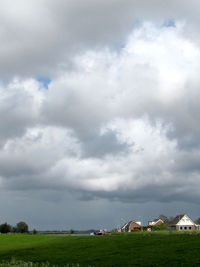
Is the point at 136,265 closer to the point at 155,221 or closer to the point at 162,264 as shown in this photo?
the point at 162,264

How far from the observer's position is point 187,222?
154625 mm

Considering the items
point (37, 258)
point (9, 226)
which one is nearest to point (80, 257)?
point (37, 258)

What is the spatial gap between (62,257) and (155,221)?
12894 cm

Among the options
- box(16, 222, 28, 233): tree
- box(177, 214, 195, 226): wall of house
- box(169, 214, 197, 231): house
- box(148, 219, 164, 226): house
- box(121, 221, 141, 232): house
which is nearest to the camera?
box(169, 214, 197, 231): house

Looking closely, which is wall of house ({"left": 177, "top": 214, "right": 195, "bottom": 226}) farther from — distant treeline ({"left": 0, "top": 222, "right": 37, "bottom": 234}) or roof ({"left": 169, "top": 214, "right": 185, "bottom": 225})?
distant treeline ({"left": 0, "top": 222, "right": 37, "bottom": 234})

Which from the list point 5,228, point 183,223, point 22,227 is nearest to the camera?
point 183,223

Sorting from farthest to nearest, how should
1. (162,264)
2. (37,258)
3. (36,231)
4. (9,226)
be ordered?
(9,226), (36,231), (37,258), (162,264)

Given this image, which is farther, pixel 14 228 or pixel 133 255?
pixel 14 228

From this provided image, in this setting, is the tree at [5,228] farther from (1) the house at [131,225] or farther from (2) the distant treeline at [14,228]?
(1) the house at [131,225]

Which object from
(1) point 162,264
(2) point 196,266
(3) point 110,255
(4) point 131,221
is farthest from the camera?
(4) point 131,221

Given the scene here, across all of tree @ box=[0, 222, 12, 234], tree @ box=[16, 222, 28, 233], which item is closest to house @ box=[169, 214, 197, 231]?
tree @ box=[16, 222, 28, 233]

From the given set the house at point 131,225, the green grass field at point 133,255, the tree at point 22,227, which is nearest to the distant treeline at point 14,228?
the tree at point 22,227

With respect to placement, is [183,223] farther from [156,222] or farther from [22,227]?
[22,227]

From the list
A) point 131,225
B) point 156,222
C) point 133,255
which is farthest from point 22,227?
point 133,255
